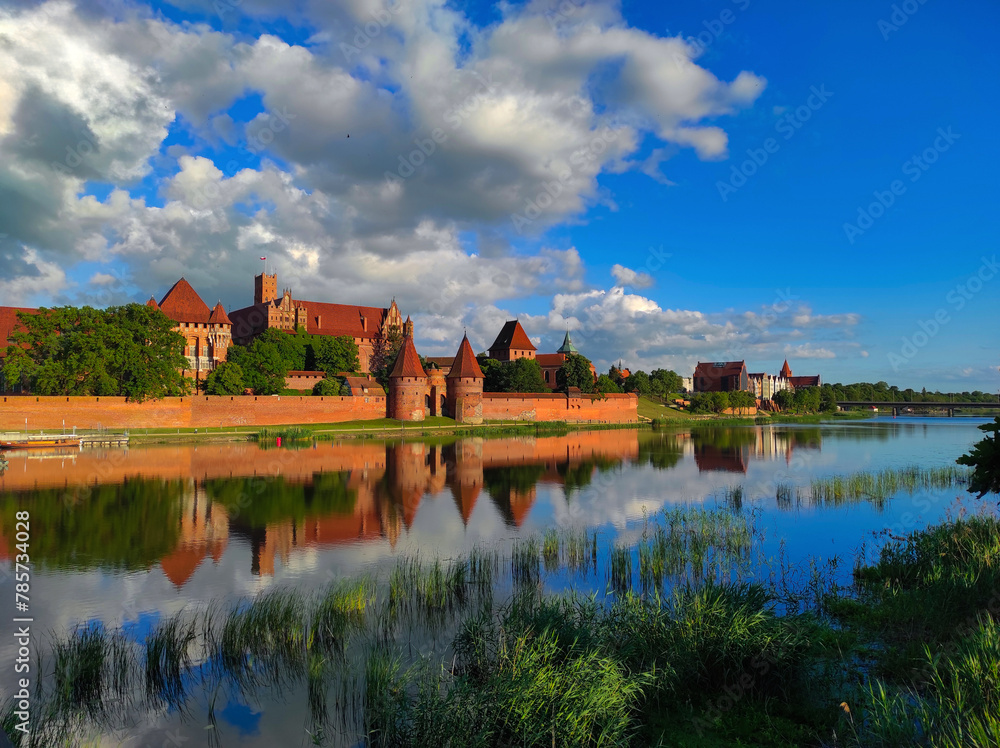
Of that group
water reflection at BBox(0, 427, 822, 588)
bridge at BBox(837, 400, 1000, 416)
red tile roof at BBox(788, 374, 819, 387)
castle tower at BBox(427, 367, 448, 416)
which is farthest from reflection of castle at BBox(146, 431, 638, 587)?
red tile roof at BBox(788, 374, 819, 387)

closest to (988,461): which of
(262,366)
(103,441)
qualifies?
(103,441)

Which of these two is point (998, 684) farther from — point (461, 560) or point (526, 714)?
point (461, 560)

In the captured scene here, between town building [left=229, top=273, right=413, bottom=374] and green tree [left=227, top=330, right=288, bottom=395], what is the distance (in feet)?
38.3

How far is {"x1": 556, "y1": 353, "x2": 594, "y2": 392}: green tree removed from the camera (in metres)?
62.3

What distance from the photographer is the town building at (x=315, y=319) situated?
62625 millimetres

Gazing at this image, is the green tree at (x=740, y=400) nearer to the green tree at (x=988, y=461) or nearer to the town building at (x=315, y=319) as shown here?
the town building at (x=315, y=319)

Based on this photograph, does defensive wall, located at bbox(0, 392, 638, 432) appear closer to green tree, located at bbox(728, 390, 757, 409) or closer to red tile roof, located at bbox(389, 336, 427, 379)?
red tile roof, located at bbox(389, 336, 427, 379)

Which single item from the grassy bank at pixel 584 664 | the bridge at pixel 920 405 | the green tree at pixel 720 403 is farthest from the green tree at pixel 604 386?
the grassy bank at pixel 584 664

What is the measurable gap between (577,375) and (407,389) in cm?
2164

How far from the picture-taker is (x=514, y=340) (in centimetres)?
7606

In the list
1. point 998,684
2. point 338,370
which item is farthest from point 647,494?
point 338,370

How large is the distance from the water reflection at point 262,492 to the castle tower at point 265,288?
42.3 meters

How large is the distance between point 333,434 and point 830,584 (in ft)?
110

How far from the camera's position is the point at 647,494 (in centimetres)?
1764
